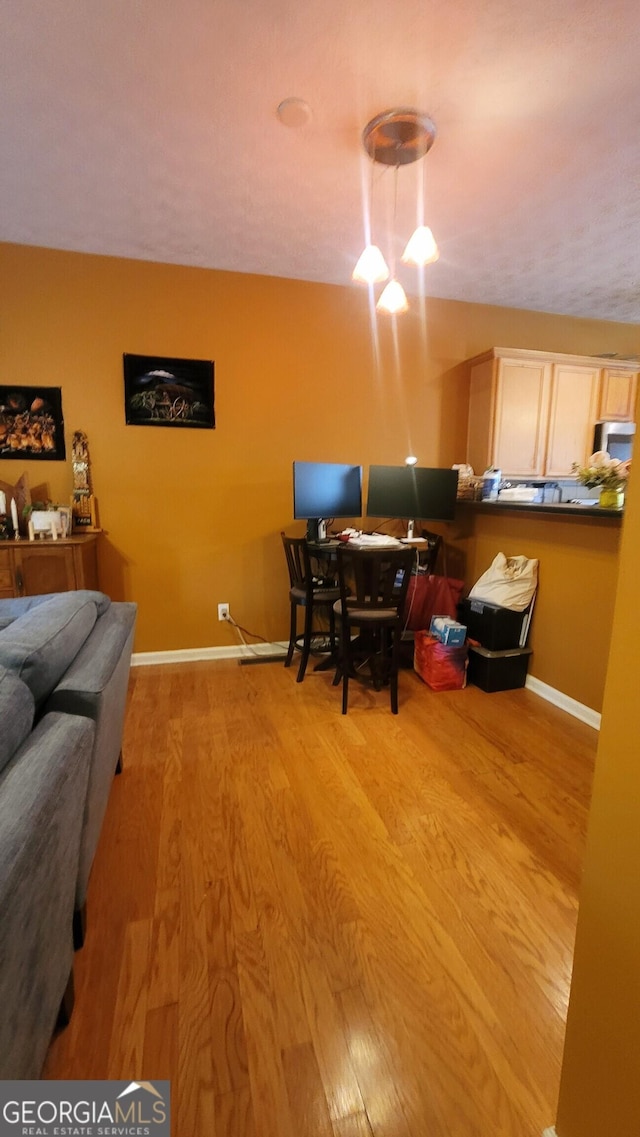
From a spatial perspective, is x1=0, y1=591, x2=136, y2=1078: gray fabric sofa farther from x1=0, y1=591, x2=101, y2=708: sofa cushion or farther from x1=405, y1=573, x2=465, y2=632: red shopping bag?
x1=405, y1=573, x2=465, y2=632: red shopping bag

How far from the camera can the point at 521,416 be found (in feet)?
11.4

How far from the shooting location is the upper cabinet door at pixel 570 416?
3551mm

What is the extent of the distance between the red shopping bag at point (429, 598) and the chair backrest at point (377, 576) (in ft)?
1.77

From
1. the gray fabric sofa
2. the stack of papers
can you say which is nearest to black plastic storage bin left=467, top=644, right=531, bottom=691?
the stack of papers

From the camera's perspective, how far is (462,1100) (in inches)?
37.4

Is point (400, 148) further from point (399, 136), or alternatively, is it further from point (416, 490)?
point (416, 490)

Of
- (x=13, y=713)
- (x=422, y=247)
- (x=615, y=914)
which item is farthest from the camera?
(x=422, y=247)

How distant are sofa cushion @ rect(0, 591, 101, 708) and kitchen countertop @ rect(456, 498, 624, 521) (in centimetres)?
207

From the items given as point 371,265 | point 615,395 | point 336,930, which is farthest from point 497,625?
point 615,395

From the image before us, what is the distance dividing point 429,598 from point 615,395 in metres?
2.35

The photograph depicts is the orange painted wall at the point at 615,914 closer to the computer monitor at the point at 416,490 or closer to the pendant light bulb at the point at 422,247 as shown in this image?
the pendant light bulb at the point at 422,247

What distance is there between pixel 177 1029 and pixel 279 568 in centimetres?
258

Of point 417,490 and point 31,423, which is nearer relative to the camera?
point 31,423

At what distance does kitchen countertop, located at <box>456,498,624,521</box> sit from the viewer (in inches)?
87.9
